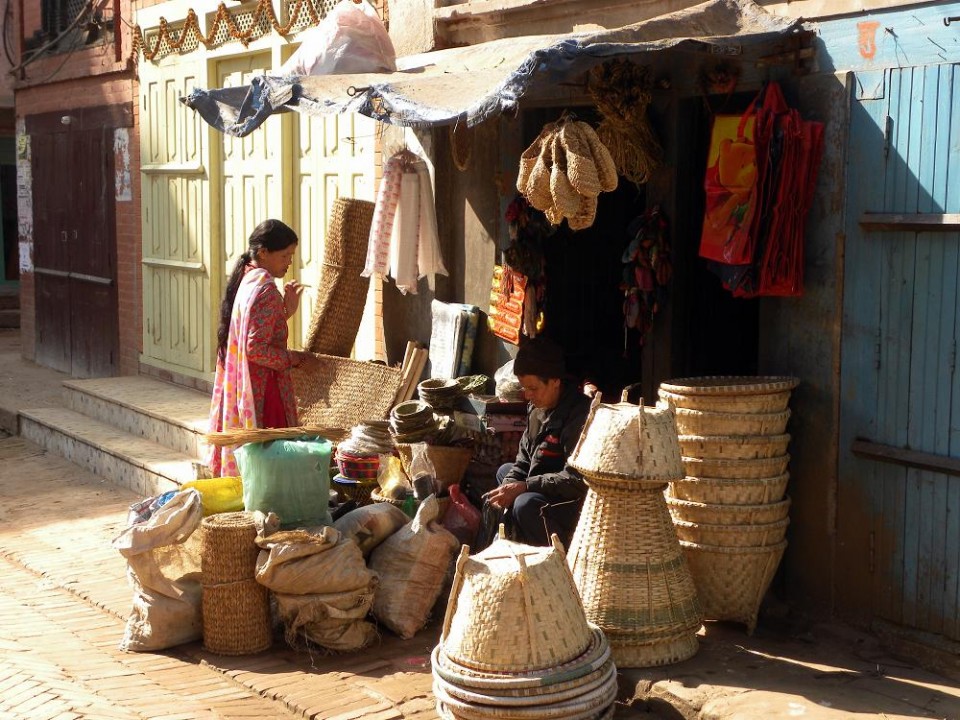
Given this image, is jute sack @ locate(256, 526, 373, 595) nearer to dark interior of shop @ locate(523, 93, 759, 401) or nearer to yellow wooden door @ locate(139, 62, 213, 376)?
dark interior of shop @ locate(523, 93, 759, 401)

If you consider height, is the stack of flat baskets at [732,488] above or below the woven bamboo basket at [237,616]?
above

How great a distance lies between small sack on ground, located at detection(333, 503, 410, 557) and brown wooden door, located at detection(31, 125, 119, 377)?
6734 mm

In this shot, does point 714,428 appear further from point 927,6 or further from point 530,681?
point 927,6

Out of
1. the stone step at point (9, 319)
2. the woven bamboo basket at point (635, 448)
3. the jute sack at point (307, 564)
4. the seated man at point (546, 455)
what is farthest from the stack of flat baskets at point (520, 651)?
the stone step at point (9, 319)

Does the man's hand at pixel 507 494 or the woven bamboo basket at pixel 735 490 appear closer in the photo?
the woven bamboo basket at pixel 735 490

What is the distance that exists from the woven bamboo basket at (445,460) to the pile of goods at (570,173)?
75.1 inches

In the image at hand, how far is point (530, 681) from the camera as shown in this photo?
177 inches

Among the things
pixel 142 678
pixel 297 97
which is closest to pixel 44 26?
pixel 297 97

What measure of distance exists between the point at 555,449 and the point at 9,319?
1505cm

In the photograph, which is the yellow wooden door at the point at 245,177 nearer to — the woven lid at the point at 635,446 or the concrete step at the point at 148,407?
the concrete step at the point at 148,407

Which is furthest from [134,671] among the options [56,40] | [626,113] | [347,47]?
[56,40]

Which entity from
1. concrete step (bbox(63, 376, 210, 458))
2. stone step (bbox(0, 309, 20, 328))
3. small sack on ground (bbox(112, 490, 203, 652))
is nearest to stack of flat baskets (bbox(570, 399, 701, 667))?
small sack on ground (bbox(112, 490, 203, 652))

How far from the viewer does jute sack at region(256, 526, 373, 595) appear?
5.66 meters

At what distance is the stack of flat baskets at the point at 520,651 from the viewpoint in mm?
4520
